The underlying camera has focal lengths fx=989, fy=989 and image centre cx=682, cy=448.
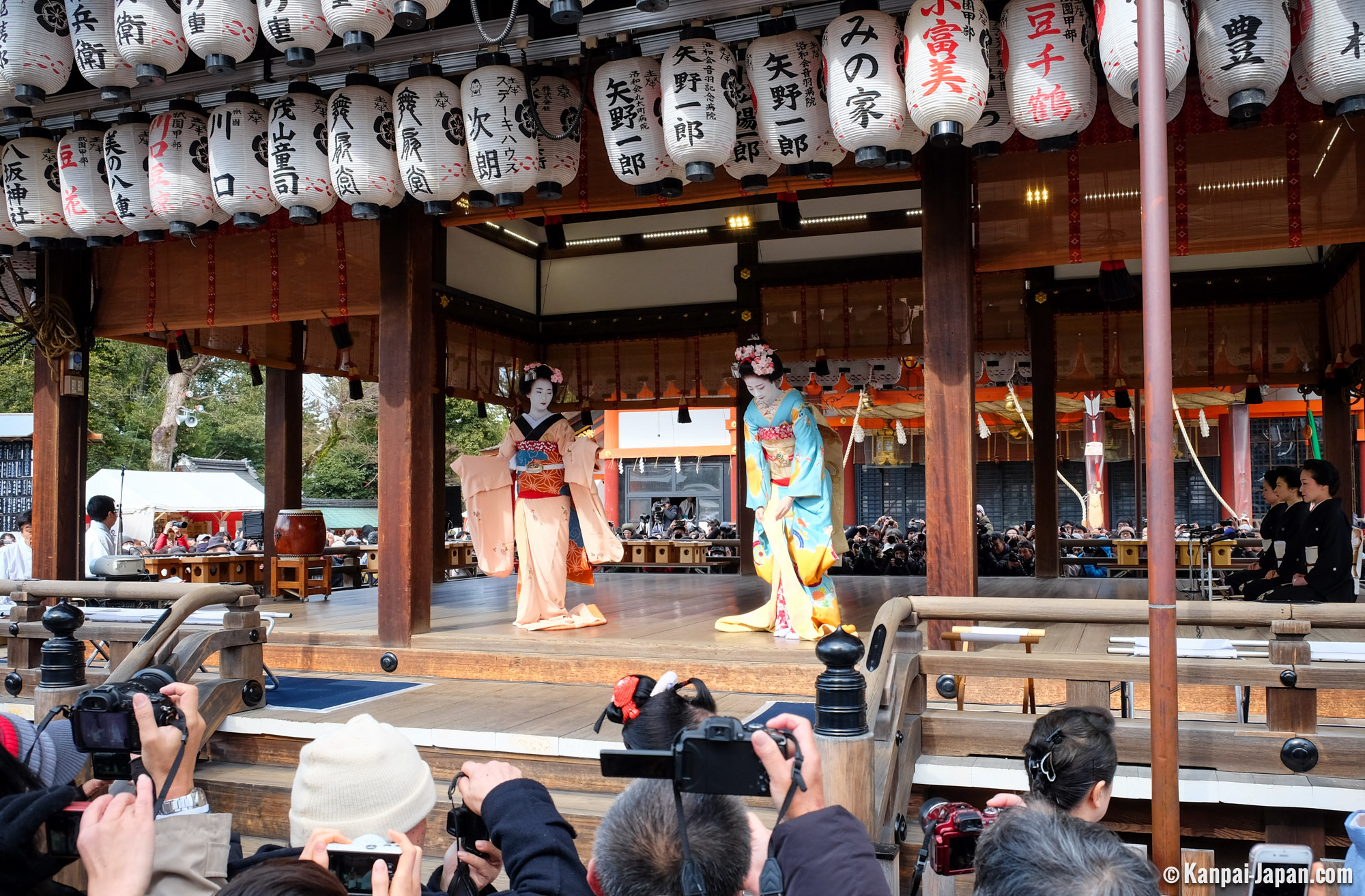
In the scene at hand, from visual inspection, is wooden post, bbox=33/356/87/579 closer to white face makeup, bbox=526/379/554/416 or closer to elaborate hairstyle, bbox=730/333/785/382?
white face makeup, bbox=526/379/554/416

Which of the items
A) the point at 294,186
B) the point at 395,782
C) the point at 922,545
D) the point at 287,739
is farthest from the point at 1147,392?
the point at 922,545

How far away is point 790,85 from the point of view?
16.9ft

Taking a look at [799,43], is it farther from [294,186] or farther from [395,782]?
[395,782]

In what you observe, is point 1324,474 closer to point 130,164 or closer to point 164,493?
point 130,164

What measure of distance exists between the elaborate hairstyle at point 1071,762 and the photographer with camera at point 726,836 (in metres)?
1.04

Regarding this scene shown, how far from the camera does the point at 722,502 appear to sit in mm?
24500

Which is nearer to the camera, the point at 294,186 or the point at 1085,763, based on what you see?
the point at 1085,763

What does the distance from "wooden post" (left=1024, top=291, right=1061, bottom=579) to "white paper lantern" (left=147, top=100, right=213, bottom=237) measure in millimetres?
7822

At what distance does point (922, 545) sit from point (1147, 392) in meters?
10.2

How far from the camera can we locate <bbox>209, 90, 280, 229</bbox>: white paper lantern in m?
6.11

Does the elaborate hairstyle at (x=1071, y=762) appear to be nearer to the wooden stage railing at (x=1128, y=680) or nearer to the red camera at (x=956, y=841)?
Result: the red camera at (x=956, y=841)

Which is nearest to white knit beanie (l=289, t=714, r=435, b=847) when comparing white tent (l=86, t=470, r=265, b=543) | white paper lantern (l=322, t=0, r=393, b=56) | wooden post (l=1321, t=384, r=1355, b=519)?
white paper lantern (l=322, t=0, r=393, b=56)

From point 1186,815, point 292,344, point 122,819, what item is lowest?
point 1186,815

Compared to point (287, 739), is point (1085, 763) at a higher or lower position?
higher
